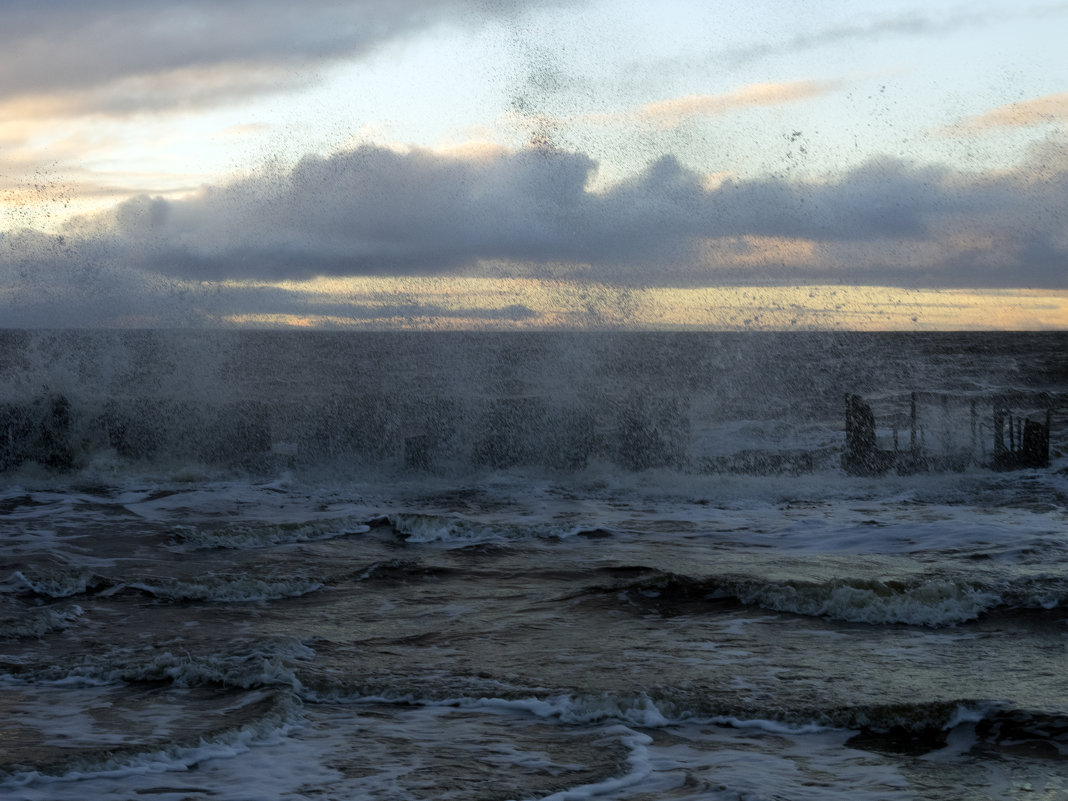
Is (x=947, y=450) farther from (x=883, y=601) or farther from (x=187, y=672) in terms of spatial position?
(x=187, y=672)

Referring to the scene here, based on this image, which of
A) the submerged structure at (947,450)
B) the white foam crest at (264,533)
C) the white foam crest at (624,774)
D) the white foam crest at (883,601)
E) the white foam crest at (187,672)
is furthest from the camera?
the submerged structure at (947,450)

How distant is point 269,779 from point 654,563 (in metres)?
6.09

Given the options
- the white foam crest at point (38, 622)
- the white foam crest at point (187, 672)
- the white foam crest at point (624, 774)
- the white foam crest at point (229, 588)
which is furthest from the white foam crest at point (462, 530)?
the white foam crest at point (624, 774)

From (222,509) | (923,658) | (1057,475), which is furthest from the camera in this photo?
(1057,475)

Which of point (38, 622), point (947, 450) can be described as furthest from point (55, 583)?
point (947, 450)

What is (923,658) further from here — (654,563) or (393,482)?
(393,482)

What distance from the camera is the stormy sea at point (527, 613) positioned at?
4.85m

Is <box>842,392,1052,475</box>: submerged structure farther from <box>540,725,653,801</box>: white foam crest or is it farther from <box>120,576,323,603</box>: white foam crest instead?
<box>540,725,653,801</box>: white foam crest

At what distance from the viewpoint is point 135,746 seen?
4887 millimetres

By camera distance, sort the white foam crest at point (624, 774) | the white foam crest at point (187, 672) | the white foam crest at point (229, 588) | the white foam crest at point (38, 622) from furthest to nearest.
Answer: the white foam crest at point (229, 588), the white foam crest at point (38, 622), the white foam crest at point (187, 672), the white foam crest at point (624, 774)

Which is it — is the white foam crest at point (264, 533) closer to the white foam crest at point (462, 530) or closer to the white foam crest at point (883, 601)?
the white foam crest at point (462, 530)

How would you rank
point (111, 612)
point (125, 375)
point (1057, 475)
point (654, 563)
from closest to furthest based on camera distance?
point (111, 612)
point (654, 563)
point (1057, 475)
point (125, 375)

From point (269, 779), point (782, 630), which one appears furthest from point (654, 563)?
point (269, 779)

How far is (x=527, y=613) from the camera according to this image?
8.08 metres
